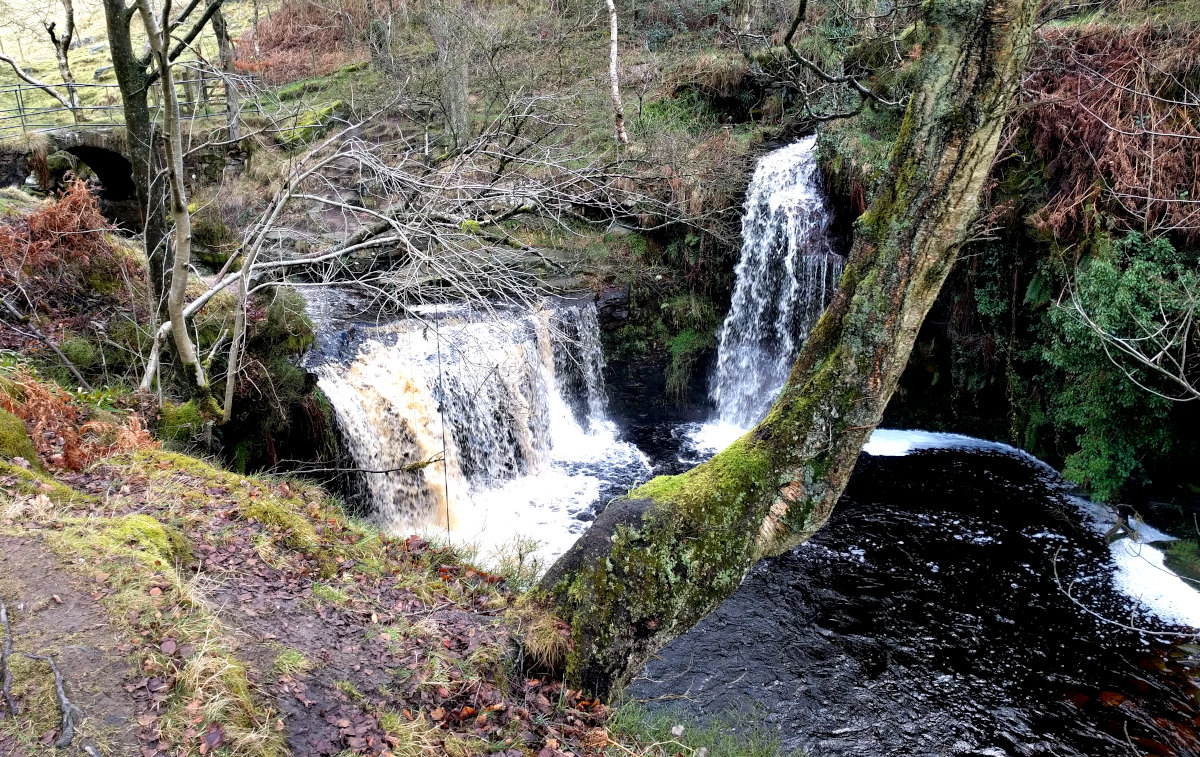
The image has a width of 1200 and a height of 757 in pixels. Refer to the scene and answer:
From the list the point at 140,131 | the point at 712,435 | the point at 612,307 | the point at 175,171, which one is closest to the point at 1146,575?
the point at 712,435

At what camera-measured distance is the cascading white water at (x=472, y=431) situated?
8961 millimetres

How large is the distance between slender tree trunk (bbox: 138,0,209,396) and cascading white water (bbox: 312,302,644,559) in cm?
276

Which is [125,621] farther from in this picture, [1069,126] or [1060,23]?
[1060,23]

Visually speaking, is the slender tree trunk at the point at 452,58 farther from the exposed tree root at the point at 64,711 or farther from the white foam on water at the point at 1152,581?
the white foam on water at the point at 1152,581

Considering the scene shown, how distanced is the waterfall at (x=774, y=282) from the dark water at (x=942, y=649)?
3499mm

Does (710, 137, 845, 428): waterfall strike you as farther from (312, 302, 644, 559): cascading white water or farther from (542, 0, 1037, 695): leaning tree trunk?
(542, 0, 1037, 695): leaning tree trunk

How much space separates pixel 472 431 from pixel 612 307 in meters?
4.28

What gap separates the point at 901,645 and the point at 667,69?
530 inches

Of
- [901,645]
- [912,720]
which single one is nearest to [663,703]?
[912,720]

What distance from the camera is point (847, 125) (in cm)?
1166

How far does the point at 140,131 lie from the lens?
5.78 metres

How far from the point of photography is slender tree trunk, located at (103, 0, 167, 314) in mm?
5410

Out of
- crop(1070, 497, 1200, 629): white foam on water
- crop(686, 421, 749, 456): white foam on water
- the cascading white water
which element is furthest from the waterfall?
crop(1070, 497, 1200, 629): white foam on water

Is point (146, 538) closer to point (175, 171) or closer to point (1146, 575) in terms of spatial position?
point (175, 171)
